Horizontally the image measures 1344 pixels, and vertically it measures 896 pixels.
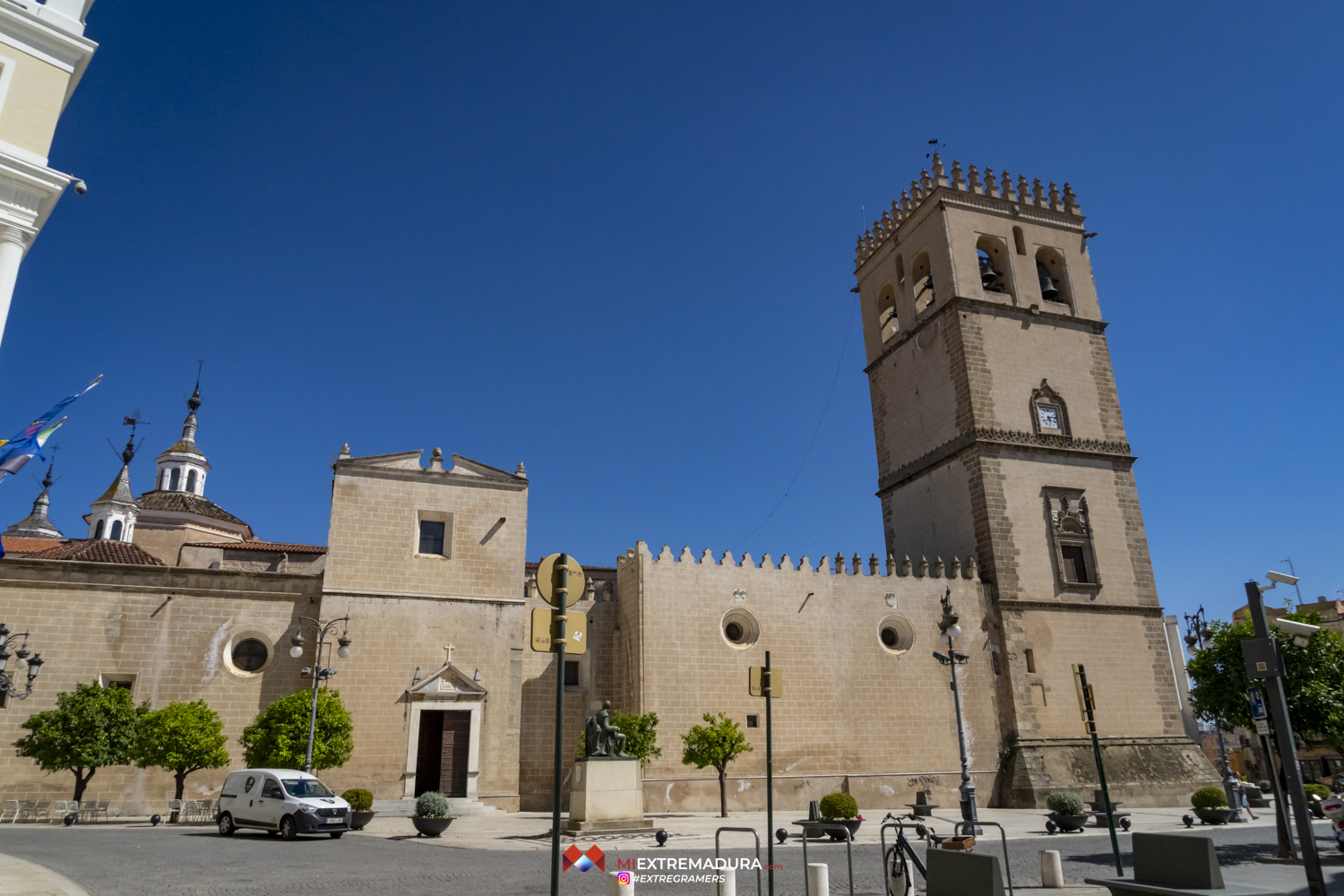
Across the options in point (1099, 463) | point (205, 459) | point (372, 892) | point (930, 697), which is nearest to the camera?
point (372, 892)

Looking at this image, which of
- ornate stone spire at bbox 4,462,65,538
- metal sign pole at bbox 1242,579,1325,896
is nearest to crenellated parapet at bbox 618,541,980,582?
metal sign pole at bbox 1242,579,1325,896

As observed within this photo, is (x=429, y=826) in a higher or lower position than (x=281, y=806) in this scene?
lower

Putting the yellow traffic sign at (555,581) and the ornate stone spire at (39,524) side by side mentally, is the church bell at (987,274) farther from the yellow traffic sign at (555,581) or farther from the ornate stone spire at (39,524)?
the ornate stone spire at (39,524)

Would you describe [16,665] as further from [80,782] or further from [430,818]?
[430,818]

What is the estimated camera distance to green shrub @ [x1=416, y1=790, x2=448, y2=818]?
56.7ft

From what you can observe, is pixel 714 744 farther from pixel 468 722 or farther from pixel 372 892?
pixel 372 892

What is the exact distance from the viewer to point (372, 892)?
10141mm

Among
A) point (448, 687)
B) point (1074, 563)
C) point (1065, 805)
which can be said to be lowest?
point (1065, 805)

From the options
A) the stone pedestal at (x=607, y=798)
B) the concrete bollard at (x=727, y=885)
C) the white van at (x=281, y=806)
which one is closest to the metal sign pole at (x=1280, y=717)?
the concrete bollard at (x=727, y=885)

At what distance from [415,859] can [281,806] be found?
164 inches

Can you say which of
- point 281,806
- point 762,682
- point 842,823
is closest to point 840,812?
point 842,823

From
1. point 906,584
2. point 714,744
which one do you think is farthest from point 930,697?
point 714,744

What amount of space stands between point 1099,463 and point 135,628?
31876mm

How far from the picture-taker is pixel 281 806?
625 inches
